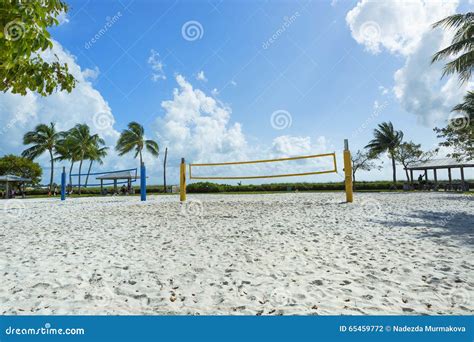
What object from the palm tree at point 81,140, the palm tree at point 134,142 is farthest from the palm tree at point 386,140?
the palm tree at point 81,140

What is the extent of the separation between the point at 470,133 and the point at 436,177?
10713 mm

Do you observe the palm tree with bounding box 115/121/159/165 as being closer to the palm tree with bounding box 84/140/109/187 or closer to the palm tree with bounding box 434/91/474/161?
the palm tree with bounding box 84/140/109/187

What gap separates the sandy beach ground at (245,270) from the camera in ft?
6.15

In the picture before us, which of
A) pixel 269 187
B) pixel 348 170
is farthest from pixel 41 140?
pixel 348 170

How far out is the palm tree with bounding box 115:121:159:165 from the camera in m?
28.5

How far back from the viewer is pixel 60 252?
10.6ft

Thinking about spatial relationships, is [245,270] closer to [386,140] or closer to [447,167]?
[447,167]

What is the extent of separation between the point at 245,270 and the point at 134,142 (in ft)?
93.2

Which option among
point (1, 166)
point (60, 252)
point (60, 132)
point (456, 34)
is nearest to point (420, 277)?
point (60, 252)

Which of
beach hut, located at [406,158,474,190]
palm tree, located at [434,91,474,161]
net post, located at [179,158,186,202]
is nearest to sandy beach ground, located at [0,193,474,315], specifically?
net post, located at [179,158,186,202]

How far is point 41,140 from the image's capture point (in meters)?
31.6

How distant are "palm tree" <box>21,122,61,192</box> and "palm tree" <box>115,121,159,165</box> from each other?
30.0ft

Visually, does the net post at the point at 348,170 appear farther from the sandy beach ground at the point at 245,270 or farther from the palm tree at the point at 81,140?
the palm tree at the point at 81,140

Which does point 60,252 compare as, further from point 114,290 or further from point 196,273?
point 196,273
